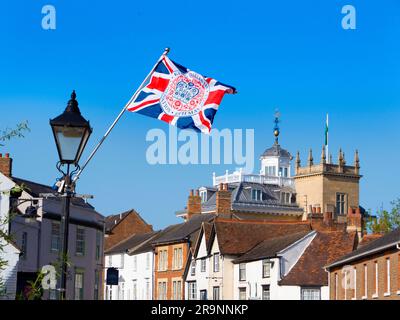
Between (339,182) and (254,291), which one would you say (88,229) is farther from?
(339,182)

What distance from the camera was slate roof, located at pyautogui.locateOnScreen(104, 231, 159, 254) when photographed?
352 feet

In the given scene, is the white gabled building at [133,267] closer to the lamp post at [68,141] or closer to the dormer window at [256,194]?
the dormer window at [256,194]

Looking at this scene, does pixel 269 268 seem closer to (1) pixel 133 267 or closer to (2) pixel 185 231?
(2) pixel 185 231

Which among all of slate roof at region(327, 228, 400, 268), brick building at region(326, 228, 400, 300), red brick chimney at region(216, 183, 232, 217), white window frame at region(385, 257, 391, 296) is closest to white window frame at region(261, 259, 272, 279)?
brick building at region(326, 228, 400, 300)

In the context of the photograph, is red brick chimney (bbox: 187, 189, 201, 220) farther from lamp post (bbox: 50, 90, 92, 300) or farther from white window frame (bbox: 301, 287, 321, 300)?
lamp post (bbox: 50, 90, 92, 300)

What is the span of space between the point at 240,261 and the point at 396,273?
32453 mm

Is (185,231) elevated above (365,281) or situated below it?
above

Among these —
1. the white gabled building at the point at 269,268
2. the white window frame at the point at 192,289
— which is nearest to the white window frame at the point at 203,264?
the white window frame at the point at 192,289

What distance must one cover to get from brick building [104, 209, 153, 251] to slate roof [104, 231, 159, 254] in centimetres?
296

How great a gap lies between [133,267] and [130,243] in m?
6.86

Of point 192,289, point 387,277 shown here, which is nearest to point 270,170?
point 192,289

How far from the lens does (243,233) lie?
83.5 m
